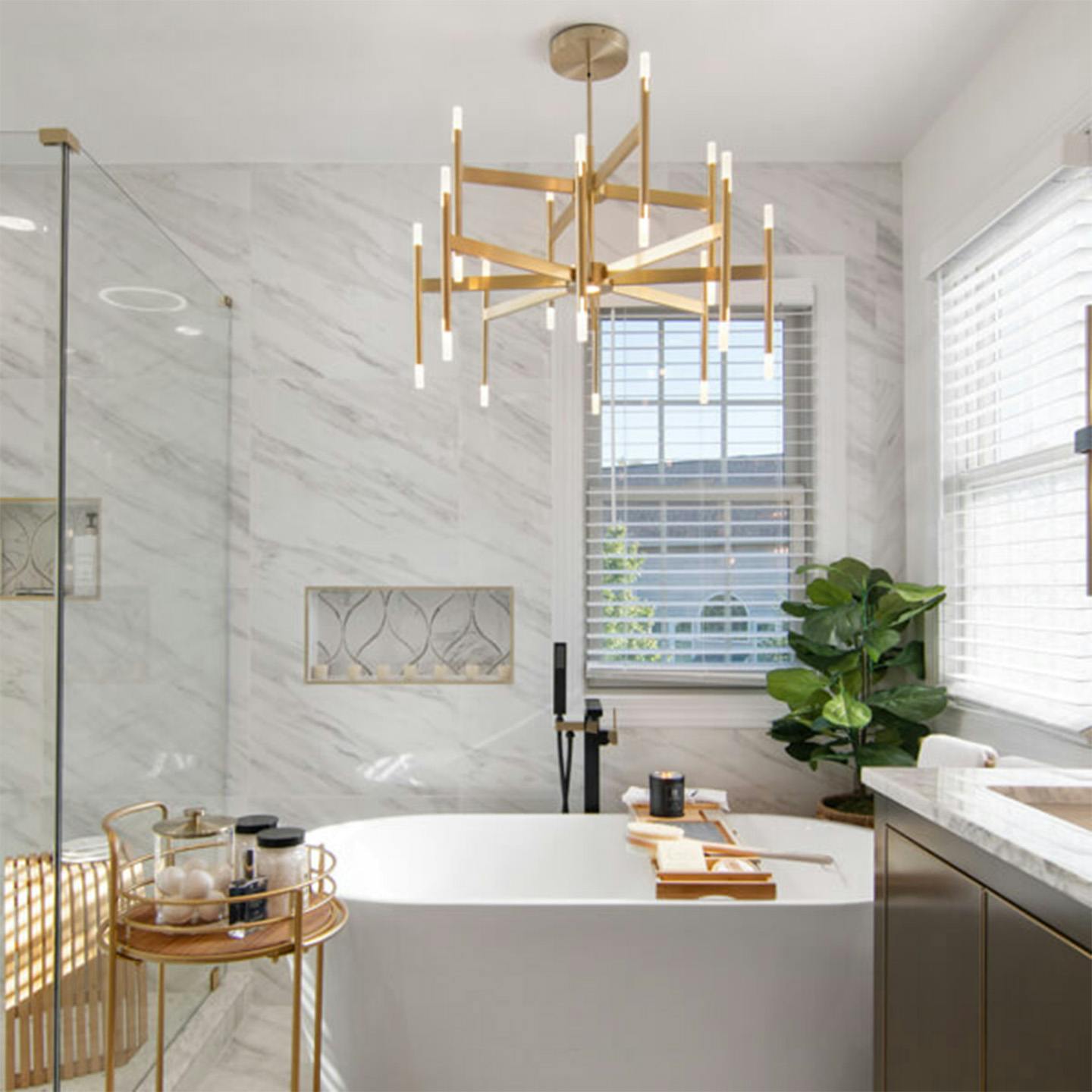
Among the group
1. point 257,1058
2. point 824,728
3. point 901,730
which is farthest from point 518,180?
point 257,1058

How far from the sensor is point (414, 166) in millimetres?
3412

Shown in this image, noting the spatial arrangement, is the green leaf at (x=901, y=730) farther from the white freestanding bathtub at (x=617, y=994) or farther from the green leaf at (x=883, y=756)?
the white freestanding bathtub at (x=617, y=994)

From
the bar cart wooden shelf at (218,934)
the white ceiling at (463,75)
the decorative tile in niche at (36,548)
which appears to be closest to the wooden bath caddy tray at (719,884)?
the bar cart wooden shelf at (218,934)

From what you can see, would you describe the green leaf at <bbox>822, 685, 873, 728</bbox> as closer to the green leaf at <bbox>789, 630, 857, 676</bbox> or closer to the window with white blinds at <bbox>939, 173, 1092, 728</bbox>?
the green leaf at <bbox>789, 630, 857, 676</bbox>

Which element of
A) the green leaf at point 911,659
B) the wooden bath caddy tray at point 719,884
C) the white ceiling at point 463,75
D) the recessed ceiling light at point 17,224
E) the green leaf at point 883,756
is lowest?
the wooden bath caddy tray at point 719,884

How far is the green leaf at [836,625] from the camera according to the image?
3041mm

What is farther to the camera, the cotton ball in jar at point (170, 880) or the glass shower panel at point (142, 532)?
the glass shower panel at point (142, 532)

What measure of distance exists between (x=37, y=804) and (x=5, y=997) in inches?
14.5

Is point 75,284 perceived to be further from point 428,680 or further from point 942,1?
point 942,1

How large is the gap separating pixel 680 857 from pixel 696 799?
1.75 feet

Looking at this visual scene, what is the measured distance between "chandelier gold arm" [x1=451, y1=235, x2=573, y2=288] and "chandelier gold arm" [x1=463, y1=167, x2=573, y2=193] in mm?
121

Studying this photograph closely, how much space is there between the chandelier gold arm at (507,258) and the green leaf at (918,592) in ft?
4.67

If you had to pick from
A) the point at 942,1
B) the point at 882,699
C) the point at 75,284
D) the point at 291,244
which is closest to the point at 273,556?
the point at 291,244

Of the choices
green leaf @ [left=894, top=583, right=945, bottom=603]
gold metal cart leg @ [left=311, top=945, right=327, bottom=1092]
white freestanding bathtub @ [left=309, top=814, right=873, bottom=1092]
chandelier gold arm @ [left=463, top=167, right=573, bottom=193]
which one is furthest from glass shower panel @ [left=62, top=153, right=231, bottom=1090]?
green leaf @ [left=894, top=583, right=945, bottom=603]
